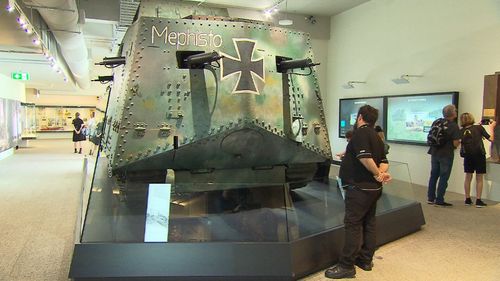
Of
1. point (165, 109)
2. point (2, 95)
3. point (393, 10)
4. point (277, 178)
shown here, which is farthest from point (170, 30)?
point (2, 95)

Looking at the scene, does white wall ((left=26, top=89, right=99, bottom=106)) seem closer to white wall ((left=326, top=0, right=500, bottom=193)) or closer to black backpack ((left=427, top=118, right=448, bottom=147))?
white wall ((left=326, top=0, right=500, bottom=193))

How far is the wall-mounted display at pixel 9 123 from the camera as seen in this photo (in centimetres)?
1310

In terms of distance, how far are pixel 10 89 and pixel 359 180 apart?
15.9 metres

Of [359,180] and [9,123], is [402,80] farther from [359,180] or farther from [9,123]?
[9,123]

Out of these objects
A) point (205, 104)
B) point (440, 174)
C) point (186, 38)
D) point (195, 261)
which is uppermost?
point (186, 38)

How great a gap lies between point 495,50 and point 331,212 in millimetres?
4686

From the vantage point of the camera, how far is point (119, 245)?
324 cm

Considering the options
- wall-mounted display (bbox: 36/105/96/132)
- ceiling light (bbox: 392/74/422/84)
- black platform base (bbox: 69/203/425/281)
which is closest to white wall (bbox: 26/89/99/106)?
wall-mounted display (bbox: 36/105/96/132)

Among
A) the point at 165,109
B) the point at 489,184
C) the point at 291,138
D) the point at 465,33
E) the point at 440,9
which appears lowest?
the point at 489,184

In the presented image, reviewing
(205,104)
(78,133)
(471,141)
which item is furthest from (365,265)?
(78,133)

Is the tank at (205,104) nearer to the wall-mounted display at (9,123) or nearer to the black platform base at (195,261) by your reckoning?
the black platform base at (195,261)

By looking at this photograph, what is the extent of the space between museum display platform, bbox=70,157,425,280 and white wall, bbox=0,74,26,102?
12293mm

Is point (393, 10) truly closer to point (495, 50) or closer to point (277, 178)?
point (495, 50)

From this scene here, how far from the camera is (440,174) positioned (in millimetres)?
6523
